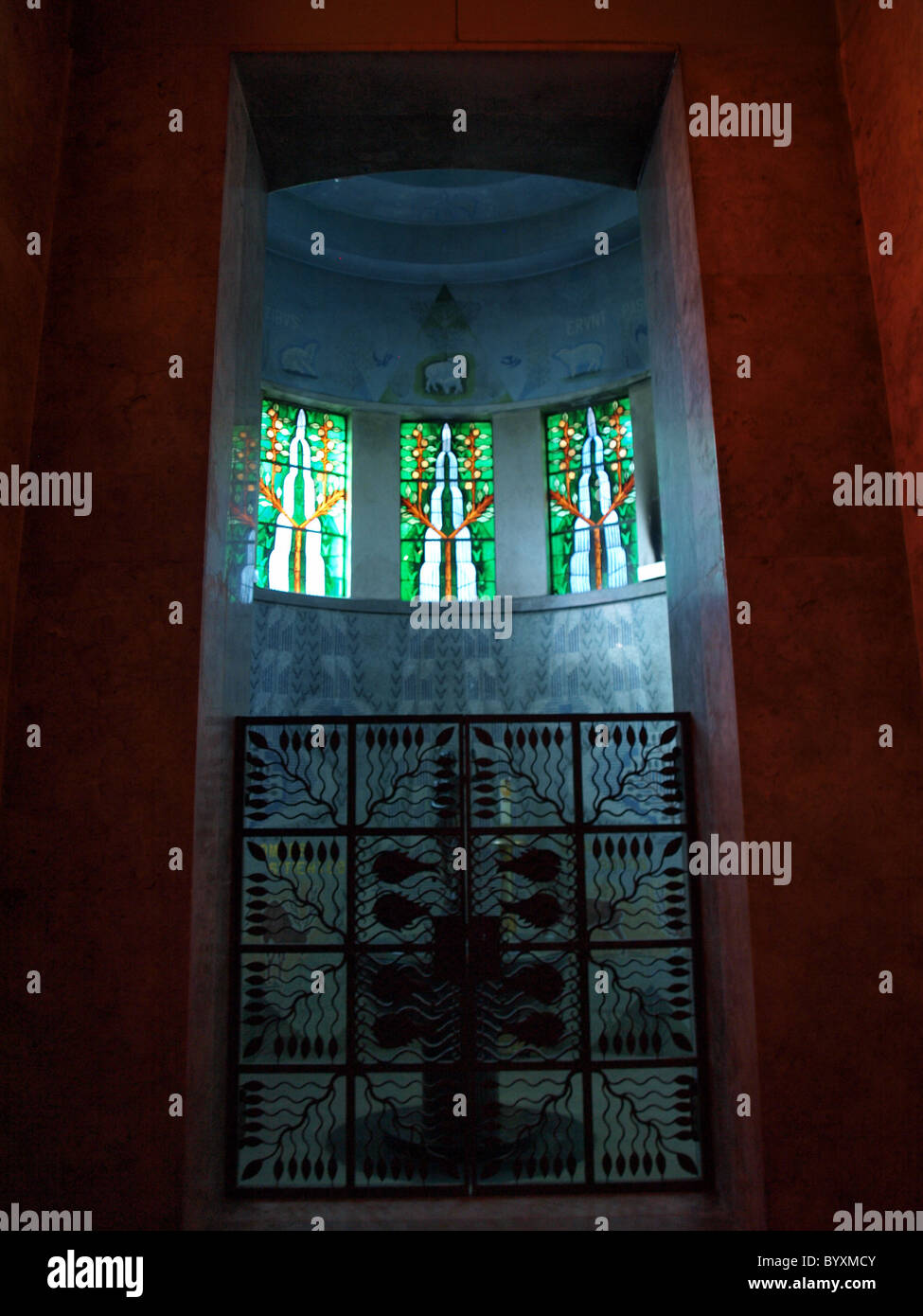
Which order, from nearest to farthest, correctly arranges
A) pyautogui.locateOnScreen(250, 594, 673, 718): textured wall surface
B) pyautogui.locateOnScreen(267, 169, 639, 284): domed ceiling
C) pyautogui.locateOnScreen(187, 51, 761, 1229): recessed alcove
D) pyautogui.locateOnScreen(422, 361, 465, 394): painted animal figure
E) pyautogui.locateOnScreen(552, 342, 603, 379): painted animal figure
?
pyautogui.locateOnScreen(187, 51, 761, 1229): recessed alcove → pyautogui.locateOnScreen(250, 594, 673, 718): textured wall surface → pyautogui.locateOnScreen(267, 169, 639, 284): domed ceiling → pyautogui.locateOnScreen(552, 342, 603, 379): painted animal figure → pyautogui.locateOnScreen(422, 361, 465, 394): painted animal figure

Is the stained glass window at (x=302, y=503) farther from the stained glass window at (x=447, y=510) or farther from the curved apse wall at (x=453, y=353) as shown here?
the stained glass window at (x=447, y=510)

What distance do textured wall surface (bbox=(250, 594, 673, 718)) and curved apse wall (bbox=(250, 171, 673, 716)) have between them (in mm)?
14

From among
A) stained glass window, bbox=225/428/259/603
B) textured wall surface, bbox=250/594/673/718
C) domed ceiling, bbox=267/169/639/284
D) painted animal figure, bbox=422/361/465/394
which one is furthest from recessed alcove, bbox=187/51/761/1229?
painted animal figure, bbox=422/361/465/394

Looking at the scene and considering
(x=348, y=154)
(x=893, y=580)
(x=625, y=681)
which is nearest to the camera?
(x=893, y=580)

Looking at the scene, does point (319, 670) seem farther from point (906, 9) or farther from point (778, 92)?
point (906, 9)

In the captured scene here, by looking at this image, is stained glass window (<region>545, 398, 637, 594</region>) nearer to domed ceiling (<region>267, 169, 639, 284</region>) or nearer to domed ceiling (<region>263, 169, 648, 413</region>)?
domed ceiling (<region>263, 169, 648, 413</region>)

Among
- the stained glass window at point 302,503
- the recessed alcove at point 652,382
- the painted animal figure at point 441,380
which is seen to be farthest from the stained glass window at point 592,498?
the recessed alcove at point 652,382

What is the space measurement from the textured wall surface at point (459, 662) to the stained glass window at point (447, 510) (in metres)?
0.55

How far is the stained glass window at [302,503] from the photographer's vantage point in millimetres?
8797

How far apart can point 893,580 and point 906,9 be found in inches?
80.9

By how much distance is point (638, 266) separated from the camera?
29.3 feet

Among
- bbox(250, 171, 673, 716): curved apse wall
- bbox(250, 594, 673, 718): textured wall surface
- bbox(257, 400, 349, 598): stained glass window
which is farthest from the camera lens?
bbox(257, 400, 349, 598): stained glass window

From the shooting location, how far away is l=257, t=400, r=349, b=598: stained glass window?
8.80 m
